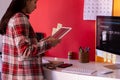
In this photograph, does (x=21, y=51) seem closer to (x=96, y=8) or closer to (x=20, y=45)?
(x=20, y=45)

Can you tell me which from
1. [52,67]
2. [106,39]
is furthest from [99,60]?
[52,67]

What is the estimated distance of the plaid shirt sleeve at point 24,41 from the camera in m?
1.71

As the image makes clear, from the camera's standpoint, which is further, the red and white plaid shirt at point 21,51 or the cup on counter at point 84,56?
the cup on counter at point 84,56

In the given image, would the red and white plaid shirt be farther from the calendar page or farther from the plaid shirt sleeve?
the calendar page

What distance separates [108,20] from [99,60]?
1.70 ft

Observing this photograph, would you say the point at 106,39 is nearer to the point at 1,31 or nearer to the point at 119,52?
the point at 119,52

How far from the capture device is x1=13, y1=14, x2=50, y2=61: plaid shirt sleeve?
67.4 inches

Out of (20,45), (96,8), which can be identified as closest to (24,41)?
(20,45)

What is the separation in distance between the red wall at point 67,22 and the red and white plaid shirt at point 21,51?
2.93 feet

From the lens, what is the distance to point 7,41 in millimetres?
1868

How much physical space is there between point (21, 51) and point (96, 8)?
107 cm

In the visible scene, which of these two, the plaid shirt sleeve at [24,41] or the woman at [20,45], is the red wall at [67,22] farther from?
the plaid shirt sleeve at [24,41]

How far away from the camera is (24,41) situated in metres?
1.71

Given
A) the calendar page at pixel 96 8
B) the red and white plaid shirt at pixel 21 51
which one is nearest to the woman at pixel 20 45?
the red and white plaid shirt at pixel 21 51
